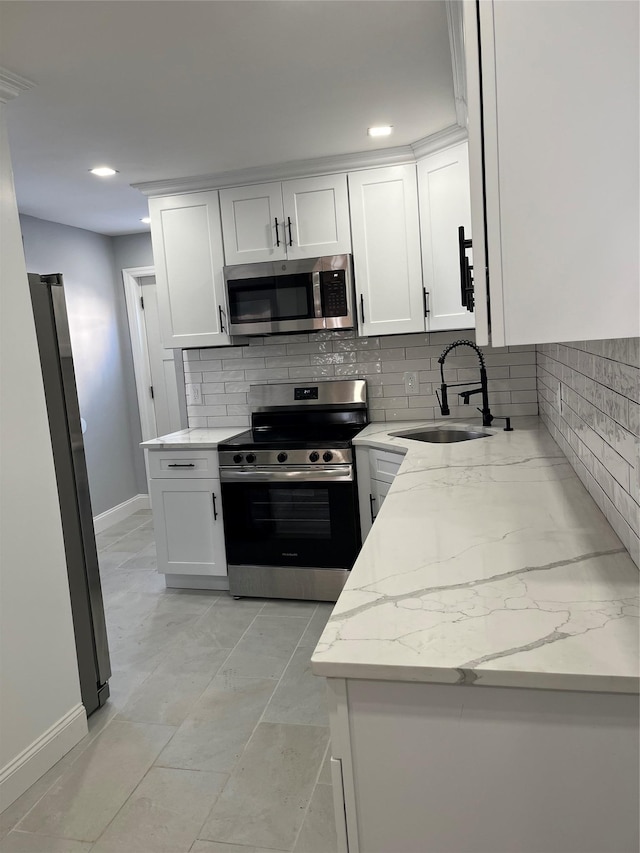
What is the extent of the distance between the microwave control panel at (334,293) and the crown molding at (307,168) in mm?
583

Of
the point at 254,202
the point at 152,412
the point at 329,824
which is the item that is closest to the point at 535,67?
the point at 329,824

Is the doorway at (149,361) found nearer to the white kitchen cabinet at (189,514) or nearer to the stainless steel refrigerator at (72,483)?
the white kitchen cabinet at (189,514)

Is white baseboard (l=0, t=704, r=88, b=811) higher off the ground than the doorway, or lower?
lower

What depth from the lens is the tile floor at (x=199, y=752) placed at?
1.88 metres

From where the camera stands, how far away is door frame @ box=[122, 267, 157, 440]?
5469mm

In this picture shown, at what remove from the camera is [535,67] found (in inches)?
35.7

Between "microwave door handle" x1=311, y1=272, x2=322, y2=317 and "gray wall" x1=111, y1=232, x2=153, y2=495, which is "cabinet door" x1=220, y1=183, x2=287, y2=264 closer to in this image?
"microwave door handle" x1=311, y1=272, x2=322, y2=317

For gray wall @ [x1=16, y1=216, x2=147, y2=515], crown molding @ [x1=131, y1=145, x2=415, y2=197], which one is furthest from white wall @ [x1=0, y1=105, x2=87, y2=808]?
gray wall @ [x1=16, y1=216, x2=147, y2=515]

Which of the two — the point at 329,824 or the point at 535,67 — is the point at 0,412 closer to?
the point at 329,824

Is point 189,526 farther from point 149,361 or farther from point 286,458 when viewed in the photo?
point 149,361

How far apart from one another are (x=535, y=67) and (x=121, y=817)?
2.28 meters

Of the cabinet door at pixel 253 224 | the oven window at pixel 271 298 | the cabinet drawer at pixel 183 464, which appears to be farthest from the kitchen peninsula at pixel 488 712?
the cabinet door at pixel 253 224

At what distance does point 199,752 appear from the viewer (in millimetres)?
2252

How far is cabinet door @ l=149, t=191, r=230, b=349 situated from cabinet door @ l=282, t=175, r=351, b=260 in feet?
1.50
